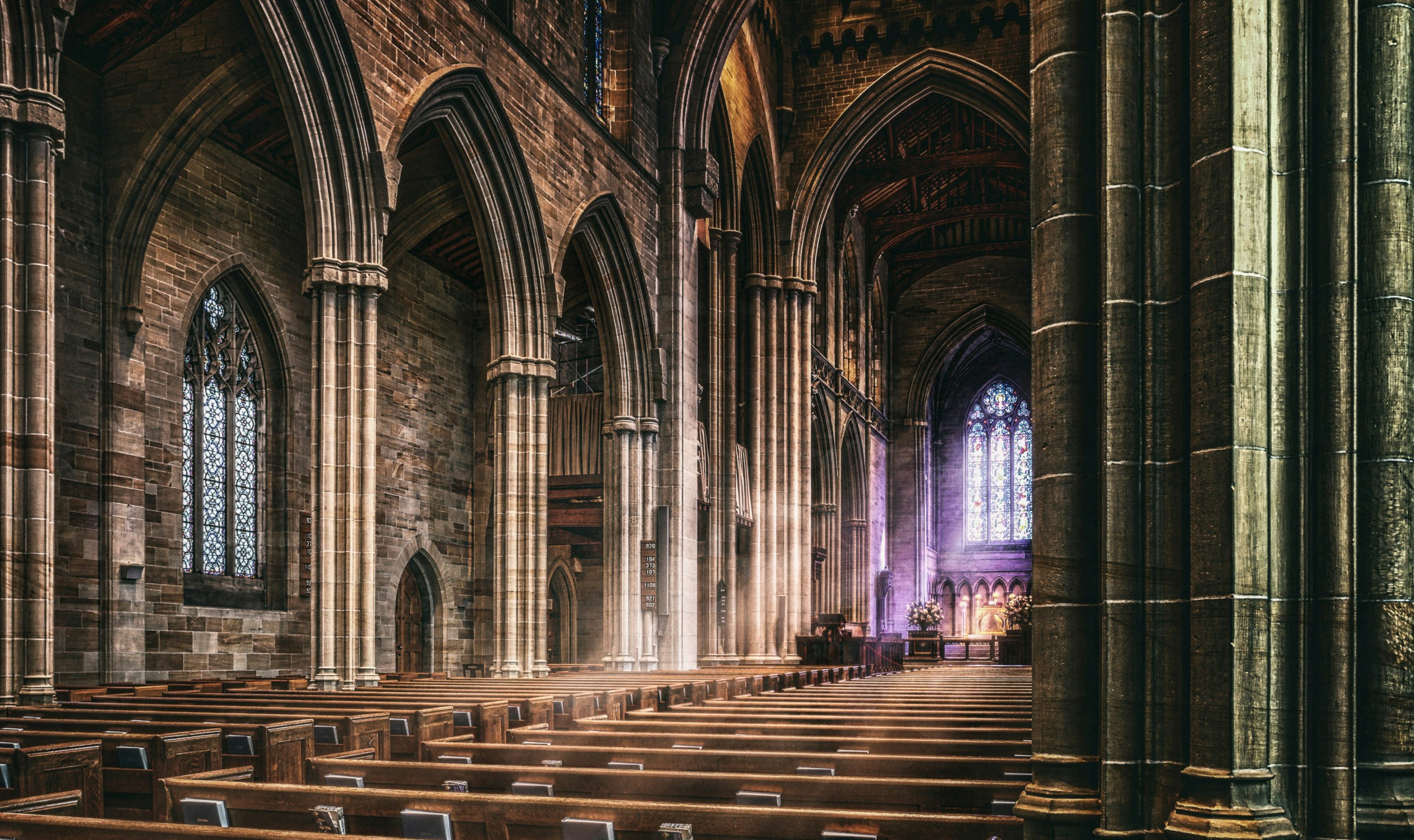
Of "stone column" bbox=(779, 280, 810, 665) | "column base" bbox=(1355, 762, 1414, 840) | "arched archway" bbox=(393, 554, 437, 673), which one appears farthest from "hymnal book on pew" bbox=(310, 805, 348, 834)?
"stone column" bbox=(779, 280, 810, 665)

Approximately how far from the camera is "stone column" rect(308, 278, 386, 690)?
1249 cm

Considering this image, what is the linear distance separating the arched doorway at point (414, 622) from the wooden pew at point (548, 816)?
1710 cm

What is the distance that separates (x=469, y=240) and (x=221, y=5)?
7.49 m

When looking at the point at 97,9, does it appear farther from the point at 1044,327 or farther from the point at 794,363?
the point at 794,363

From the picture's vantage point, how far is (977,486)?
41.6 metres

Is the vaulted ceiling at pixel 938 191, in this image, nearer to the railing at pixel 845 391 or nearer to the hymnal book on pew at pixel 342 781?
the railing at pixel 845 391

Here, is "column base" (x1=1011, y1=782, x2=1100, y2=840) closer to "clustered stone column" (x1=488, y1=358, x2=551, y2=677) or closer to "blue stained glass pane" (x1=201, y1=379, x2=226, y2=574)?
"clustered stone column" (x1=488, y1=358, x2=551, y2=677)

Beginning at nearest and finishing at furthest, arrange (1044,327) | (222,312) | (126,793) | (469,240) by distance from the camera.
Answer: (1044,327) < (126,793) < (222,312) < (469,240)

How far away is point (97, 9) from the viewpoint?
14.4 meters

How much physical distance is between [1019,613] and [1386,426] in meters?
26.9

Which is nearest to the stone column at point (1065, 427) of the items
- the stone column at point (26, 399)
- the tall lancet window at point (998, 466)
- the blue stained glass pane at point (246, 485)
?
the stone column at point (26, 399)

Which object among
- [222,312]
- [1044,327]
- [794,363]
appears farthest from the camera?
[794,363]

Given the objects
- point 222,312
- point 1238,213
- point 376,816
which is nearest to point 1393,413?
point 1238,213

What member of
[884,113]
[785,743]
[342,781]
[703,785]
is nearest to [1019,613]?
[884,113]
